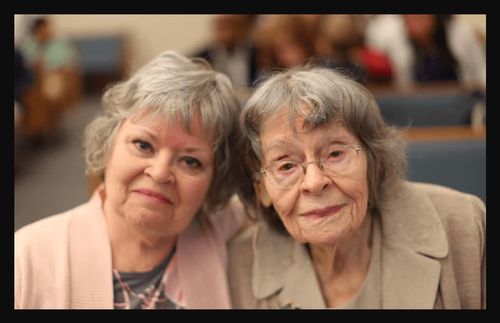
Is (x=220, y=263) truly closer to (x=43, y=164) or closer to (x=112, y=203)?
(x=112, y=203)

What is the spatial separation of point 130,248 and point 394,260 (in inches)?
30.3

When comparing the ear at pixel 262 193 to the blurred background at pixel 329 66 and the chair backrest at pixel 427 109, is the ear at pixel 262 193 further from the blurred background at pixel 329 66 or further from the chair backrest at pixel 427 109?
the chair backrest at pixel 427 109

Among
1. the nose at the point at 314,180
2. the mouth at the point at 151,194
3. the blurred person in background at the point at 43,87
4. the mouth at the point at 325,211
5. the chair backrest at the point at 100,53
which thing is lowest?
the mouth at the point at 325,211

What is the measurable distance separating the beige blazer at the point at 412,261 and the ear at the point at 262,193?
117 millimetres

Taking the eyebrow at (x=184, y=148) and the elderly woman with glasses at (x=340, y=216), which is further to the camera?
the eyebrow at (x=184, y=148)

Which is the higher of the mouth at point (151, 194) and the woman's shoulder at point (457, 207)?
the mouth at point (151, 194)

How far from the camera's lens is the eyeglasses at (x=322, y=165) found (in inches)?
53.7

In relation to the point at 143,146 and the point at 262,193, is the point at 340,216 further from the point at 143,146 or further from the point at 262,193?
the point at 143,146

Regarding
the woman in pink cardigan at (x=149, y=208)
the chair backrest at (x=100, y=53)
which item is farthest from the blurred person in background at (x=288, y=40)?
the chair backrest at (x=100, y=53)

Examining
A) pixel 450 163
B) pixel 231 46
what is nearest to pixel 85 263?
pixel 450 163

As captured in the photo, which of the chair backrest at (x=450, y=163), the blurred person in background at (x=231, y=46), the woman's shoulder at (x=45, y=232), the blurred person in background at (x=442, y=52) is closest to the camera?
the woman's shoulder at (x=45, y=232)

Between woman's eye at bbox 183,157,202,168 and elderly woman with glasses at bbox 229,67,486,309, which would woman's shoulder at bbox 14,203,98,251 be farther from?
elderly woman with glasses at bbox 229,67,486,309

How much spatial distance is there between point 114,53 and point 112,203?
19.2ft
